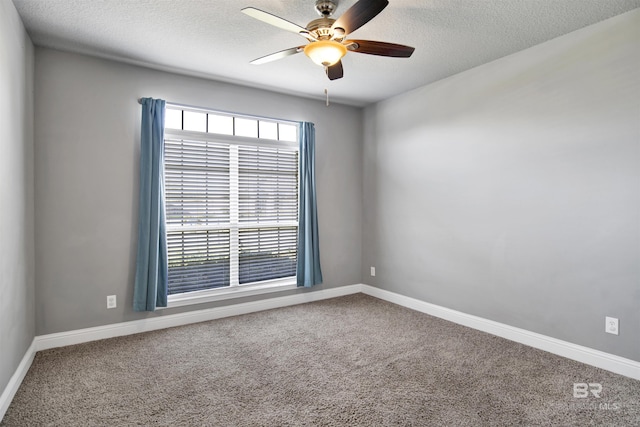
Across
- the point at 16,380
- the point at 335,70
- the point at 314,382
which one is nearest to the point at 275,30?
the point at 335,70

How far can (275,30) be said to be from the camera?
2.76 metres

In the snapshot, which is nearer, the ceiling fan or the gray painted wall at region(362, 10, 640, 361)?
the ceiling fan

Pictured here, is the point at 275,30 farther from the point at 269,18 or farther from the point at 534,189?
the point at 534,189

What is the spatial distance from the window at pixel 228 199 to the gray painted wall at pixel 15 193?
112 cm

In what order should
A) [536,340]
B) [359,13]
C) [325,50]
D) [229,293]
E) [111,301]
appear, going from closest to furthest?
[359,13]
[325,50]
[536,340]
[111,301]
[229,293]

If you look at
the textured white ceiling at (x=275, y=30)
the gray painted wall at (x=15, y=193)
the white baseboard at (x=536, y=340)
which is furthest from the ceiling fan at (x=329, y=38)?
the white baseboard at (x=536, y=340)

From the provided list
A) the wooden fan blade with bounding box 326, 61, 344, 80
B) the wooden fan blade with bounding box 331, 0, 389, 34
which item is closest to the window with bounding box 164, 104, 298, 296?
the wooden fan blade with bounding box 326, 61, 344, 80

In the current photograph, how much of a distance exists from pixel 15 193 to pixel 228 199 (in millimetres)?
1875

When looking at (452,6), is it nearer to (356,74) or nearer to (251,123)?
(356,74)

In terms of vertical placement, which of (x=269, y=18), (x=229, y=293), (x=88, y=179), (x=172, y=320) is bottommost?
(x=172, y=320)

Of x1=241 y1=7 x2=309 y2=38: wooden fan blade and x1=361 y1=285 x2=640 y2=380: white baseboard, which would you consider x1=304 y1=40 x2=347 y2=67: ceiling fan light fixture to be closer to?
x1=241 y1=7 x2=309 y2=38: wooden fan blade

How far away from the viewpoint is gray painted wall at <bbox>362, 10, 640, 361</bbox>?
2588 millimetres

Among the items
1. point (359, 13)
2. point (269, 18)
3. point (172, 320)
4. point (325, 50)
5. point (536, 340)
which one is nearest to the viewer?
point (359, 13)

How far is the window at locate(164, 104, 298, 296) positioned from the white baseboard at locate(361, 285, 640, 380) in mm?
1675
